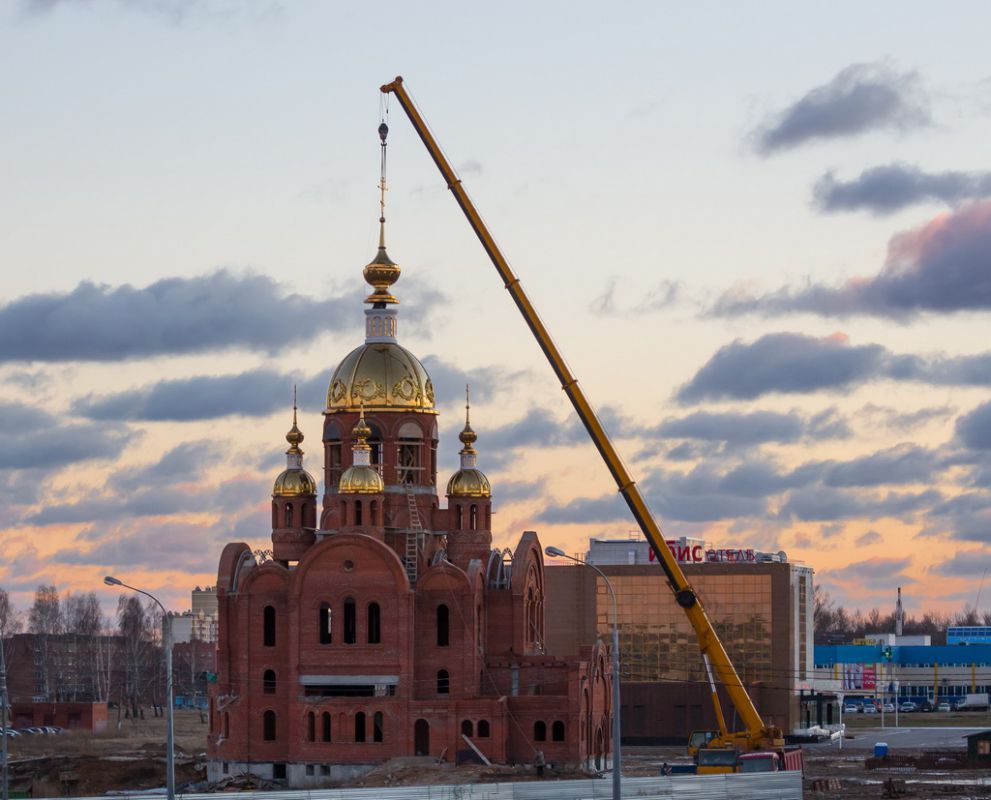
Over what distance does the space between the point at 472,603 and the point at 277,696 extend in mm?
8664

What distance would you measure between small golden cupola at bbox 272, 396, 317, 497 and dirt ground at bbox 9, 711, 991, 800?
12.2m

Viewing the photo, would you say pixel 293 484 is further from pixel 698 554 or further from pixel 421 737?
pixel 698 554

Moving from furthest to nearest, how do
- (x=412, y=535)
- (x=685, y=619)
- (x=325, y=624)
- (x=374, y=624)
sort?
(x=685, y=619) → (x=412, y=535) → (x=325, y=624) → (x=374, y=624)

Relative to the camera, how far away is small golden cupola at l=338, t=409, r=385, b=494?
265ft

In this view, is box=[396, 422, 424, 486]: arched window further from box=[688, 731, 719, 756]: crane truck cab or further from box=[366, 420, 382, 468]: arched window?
box=[688, 731, 719, 756]: crane truck cab

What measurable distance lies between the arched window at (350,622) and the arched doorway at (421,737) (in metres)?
4.17

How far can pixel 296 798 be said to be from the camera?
5294 cm

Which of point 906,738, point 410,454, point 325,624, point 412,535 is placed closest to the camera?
point 325,624

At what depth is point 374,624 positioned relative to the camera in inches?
3103

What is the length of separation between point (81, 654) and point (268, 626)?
91.9 metres

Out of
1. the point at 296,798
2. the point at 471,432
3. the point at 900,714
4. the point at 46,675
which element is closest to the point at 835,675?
the point at 900,714

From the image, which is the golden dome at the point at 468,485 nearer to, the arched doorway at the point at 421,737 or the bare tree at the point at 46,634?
the arched doorway at the point at 421,737

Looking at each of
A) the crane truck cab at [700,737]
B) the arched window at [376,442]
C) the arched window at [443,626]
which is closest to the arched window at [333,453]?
the arched window at [376,442]

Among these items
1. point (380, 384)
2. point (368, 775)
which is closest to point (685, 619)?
point (380, 384)
